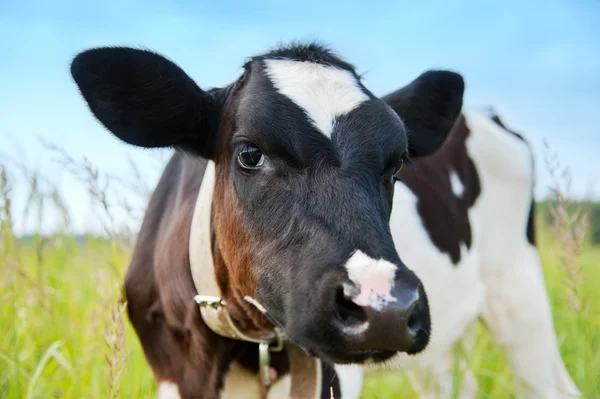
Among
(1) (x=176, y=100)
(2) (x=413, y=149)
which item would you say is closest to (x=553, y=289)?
(2) (x=413, y=149)

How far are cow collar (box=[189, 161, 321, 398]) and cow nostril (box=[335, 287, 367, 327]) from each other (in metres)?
0.76

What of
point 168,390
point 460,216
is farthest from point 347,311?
point 460,216

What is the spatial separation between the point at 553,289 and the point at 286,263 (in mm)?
5222

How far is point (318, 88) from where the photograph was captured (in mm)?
2412

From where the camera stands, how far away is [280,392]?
109 inches

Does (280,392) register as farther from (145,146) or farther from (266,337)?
(145,146)

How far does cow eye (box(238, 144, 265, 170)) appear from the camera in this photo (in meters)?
2.29

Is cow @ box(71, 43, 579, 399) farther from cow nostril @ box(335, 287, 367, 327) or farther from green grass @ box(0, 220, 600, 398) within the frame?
green grass @ box(0, 220, 600, 398)

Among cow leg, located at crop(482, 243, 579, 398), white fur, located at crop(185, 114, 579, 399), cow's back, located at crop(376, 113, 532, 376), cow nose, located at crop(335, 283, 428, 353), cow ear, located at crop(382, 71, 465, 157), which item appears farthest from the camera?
cow leg, located at crop(482, 243, 579, 398)

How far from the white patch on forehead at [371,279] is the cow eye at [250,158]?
0.58 m

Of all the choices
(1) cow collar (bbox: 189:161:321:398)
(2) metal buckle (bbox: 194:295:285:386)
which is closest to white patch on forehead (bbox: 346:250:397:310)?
(2) metal buckle (bbox: 194:295:285:386)

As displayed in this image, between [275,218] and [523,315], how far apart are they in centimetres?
304

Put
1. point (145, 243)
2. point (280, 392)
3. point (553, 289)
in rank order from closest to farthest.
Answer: point (280, 392) < point (145, 243) < point (553, 289)

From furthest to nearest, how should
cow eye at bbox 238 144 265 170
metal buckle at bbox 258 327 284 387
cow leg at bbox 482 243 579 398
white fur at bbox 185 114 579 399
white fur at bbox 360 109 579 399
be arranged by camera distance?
cow leg at bbox 482 243 579 398 < white fur at bbox 360 109 579 399 < white fur at bbox 185 114 579 399 < metal buckle at bbox 258 327 284 387 < cow eye at bbox 238 144 265 170
